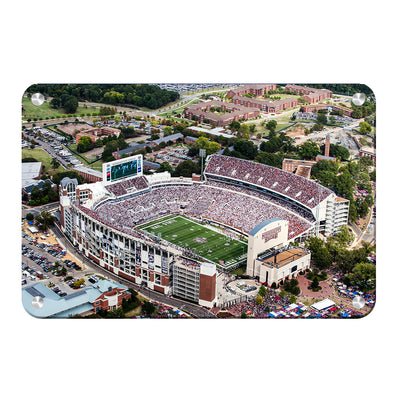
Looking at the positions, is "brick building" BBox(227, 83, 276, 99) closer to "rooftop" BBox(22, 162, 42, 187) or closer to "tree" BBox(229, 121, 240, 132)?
"tree" BBox(229, 121, 240, 132)

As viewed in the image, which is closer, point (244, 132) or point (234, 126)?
point (234, 126)

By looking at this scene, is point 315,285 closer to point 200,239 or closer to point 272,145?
point 200,239

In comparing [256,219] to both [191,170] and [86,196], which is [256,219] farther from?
[86,196]

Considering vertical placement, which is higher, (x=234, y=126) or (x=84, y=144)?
(x=234, y=126)

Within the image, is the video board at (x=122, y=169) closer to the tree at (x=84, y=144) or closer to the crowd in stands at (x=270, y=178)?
the tree at (x=84, y=144)

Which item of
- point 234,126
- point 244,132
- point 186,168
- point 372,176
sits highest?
point 234,126

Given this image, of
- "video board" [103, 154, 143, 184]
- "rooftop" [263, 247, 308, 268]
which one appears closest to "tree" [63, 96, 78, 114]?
"video board" [103, 154, 143, 184]

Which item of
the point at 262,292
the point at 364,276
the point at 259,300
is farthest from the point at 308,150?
the point at 259,300
